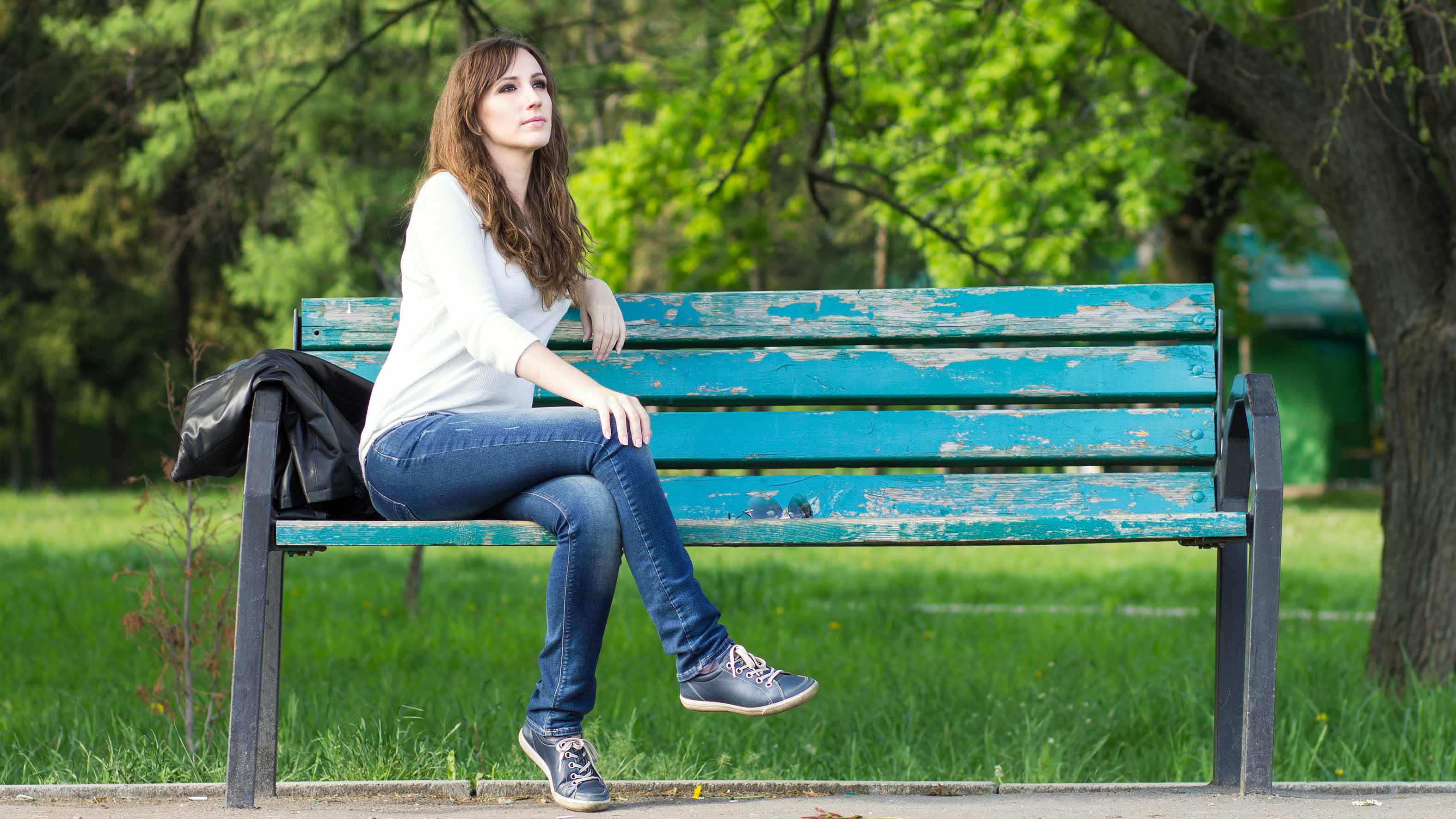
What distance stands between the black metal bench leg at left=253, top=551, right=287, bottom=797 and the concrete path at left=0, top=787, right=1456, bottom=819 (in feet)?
0.20

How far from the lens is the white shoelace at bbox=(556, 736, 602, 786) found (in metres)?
2.75

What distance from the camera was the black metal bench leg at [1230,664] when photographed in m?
3.20

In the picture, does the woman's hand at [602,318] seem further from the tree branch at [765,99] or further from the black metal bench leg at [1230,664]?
the tree branch at [765,99]

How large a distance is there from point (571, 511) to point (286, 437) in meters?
0.70

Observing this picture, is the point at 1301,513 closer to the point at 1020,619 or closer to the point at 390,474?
the point at 1020,619

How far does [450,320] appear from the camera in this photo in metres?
2.99


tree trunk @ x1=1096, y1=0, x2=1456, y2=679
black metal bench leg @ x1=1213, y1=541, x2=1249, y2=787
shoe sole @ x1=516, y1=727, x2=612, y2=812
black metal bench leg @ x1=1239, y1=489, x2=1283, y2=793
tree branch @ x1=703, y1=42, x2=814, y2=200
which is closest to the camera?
shoe sole @ x1=516, y1=727, x2=612, y2=812

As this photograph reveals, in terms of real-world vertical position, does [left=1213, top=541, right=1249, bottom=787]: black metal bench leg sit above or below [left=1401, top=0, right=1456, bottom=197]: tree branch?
below

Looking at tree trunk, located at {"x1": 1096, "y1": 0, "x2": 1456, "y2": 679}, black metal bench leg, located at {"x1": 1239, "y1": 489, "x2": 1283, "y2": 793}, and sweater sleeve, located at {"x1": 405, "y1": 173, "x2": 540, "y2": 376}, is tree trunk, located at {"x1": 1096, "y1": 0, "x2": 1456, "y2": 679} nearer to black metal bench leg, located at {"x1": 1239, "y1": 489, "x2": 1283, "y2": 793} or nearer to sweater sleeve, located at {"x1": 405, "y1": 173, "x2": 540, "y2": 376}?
black metal bench leg, located at {"x1": 1239, "y1": 489, "x2": 1283, "y2": 793}

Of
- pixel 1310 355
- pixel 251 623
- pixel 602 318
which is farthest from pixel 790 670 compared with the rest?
pixel 1310 355

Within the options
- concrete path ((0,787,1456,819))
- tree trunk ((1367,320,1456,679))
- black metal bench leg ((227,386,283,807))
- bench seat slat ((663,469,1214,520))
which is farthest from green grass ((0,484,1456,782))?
bench seat slat ((663,469,1214,520))

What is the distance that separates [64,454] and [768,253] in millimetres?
24201

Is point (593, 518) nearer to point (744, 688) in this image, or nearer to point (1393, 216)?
point (744, 688)

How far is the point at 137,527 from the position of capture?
38.3 feet
